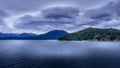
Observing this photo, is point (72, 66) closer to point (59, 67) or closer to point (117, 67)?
point (59, 67)

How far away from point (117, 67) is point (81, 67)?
529 inches

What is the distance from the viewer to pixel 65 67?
166 feet

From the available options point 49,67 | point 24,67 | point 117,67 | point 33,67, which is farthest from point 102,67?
point 24,67

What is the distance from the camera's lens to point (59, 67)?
50.3m

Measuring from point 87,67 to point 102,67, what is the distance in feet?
18.7

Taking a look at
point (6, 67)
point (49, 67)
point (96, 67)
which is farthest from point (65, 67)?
point (6, 67)

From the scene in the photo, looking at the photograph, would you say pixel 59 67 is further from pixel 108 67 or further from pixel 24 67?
pixel 108 67

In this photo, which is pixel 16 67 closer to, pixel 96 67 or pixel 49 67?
pixel 49 67

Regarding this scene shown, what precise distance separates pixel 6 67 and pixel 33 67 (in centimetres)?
1052

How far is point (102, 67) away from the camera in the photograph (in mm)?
50250

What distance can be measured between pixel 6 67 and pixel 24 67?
7179 millimetres

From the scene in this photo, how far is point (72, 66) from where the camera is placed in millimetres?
52094

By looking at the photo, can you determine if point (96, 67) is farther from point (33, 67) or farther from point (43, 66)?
point (33, 67)

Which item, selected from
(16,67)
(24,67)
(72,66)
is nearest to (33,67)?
(24,67)
